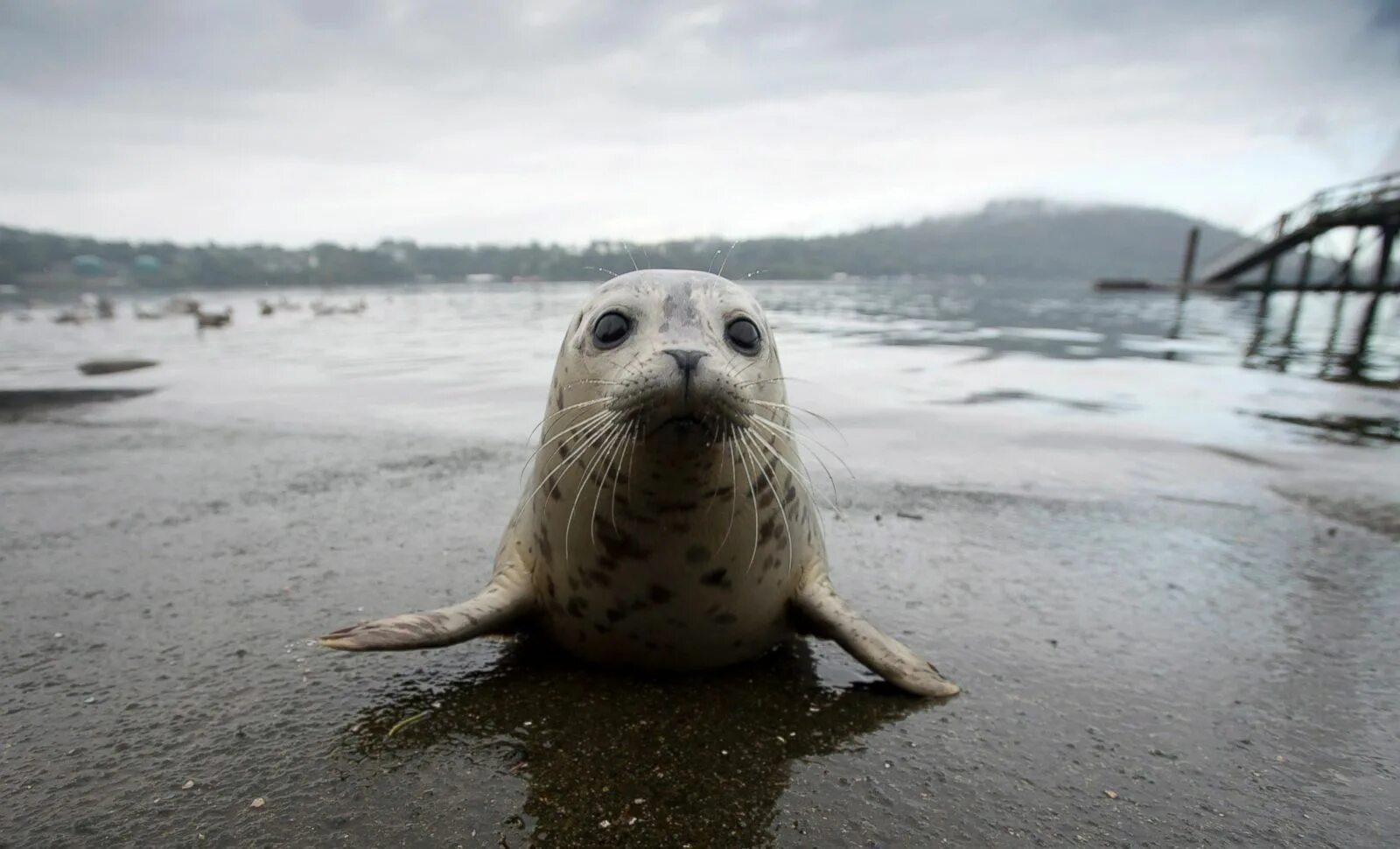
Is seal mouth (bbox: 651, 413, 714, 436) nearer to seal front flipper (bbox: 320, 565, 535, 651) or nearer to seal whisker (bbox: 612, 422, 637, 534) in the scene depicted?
seal whisker (bbox: 612, 422, 637, 534)

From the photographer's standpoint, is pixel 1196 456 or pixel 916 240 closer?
pixel 1196 456

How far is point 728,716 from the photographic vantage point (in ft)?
6.58

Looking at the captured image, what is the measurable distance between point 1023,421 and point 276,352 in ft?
36.9

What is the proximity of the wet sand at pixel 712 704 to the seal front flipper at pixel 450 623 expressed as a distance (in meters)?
0.16

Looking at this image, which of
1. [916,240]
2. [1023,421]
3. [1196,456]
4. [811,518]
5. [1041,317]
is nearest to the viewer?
[811,518]

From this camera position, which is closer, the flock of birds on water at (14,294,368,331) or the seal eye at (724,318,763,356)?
the seal eye at (724,318,763,356)

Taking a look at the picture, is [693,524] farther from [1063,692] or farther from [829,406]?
[829,406]

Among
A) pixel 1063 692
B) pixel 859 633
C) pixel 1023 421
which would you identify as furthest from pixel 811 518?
pixel 1023 421

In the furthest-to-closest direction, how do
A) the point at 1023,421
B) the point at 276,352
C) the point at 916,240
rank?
1. the point at 916,240
2. the point at 276,352
3. the point at 1023,421

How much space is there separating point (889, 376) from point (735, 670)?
24.2 ft

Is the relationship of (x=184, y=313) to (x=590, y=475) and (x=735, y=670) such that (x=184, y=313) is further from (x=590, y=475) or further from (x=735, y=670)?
(x=735, y=670)

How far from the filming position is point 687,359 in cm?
177

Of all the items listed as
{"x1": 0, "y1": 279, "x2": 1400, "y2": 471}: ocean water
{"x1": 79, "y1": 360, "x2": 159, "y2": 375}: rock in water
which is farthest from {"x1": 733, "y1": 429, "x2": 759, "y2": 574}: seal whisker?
{"x1": 79, "y1": 360, "x2": 159, "y2": 375}: rock in water

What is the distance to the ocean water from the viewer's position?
20.8ft
